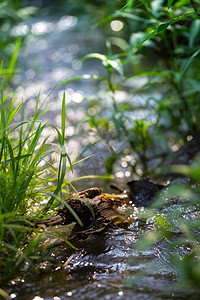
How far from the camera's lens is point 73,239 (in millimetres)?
1390

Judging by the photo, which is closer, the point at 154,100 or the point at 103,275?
the point at 103,275

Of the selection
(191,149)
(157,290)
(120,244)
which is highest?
(157,290)

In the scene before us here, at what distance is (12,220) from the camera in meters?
1.19

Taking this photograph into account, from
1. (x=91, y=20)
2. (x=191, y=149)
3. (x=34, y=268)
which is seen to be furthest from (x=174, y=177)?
(x=91, y=20)

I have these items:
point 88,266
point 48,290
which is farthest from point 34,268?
point 88,266

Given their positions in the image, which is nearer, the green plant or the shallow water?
the shallow water

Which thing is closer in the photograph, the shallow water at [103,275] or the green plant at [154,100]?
the shallow water at [103,275]

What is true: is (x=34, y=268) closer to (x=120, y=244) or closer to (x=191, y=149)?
(x=120, y=244)

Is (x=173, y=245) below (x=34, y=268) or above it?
below

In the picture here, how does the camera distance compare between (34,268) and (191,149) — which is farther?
(191,149)

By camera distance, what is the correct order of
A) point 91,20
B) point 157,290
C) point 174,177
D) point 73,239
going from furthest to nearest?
1. point 91,20
2. point 174,177
3. point 73,239
4. point 157,290

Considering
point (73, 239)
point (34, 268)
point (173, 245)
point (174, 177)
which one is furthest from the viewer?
point (174, 177)

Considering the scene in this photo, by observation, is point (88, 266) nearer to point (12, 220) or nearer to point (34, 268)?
point (34, 268)

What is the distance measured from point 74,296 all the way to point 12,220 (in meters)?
0.35
